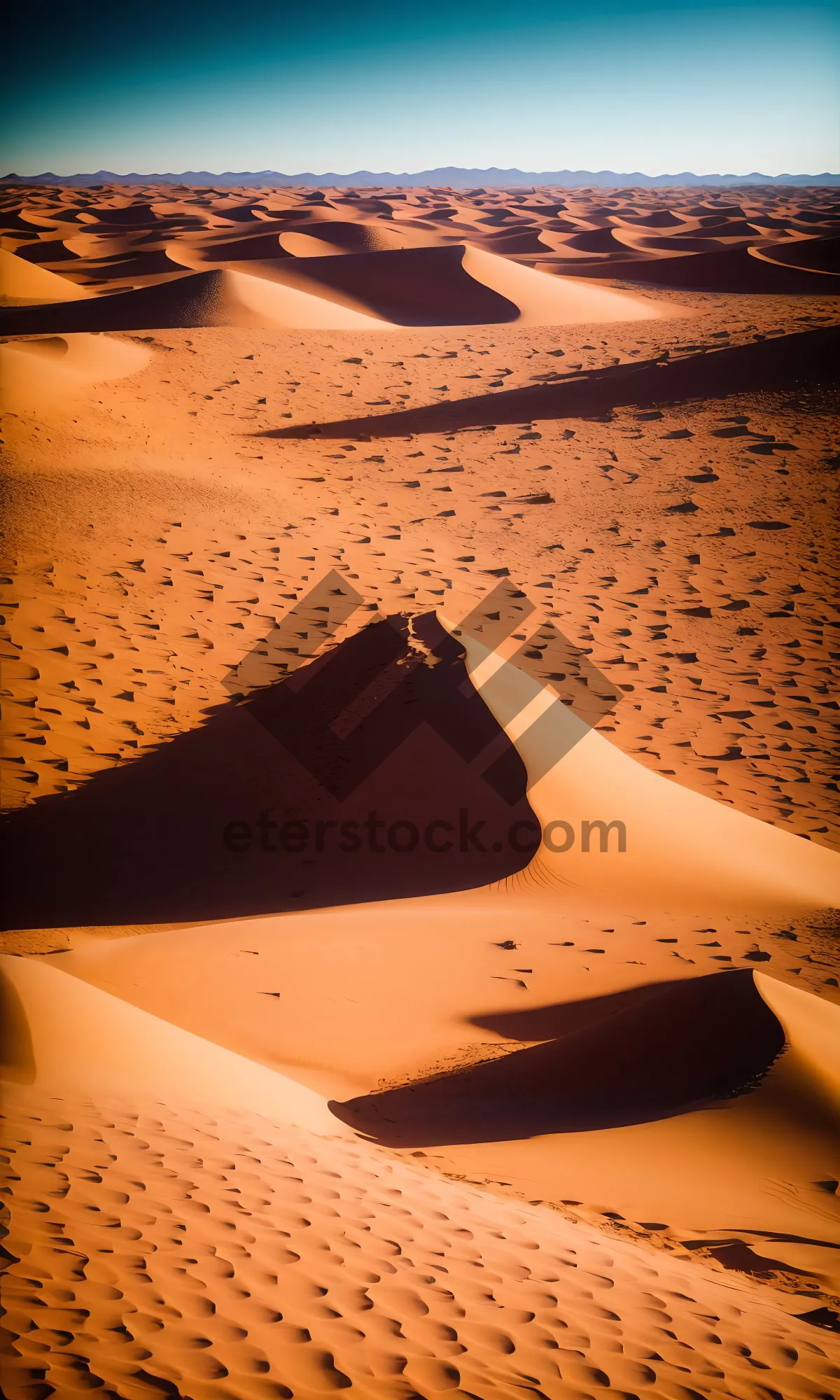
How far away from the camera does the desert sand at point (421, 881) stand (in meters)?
2.49

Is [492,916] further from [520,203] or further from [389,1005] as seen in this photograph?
[520,203]

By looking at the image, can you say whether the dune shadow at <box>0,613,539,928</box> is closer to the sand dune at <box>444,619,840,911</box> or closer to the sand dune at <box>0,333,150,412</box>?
the sand dune at <box>444,619,840,911</box>

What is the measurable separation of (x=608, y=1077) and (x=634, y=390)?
13.4 metres

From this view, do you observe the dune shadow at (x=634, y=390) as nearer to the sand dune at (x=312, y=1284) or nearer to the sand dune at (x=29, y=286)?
the sand dune at (x=312, y=1284)

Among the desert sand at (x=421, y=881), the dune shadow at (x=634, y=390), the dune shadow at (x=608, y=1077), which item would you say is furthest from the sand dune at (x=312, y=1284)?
the dune shadow at (x=634, y=390)

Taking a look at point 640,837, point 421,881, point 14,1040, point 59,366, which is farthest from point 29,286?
point 14,1040

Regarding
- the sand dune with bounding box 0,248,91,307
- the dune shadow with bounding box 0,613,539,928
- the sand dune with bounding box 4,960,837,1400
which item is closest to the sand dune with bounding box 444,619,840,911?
the dune shadow with bounding box 0,613,539,928

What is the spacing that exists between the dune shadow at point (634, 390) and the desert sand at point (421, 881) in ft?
0.27

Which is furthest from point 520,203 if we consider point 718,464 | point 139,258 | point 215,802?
point 215,802

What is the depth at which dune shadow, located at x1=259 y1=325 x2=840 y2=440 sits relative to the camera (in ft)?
48.1

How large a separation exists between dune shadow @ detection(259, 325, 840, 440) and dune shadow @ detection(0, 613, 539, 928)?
827 cm

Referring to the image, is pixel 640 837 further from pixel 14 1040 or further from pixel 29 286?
pixel 29 286

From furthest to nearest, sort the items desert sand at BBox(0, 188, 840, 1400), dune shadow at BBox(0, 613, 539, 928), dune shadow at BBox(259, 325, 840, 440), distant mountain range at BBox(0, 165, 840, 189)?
distant mountain range at BBox(0, 165, 840, 189) < dune shadow at BBox(259, 325, 840, 440) < dune shadow at BBox(0, 613, 539, 928) < desert sand at BBox(0, 188, 840, 1400)

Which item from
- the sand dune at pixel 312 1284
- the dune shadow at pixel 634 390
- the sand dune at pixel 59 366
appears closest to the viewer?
the sand dune at pixel 312 1284
